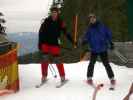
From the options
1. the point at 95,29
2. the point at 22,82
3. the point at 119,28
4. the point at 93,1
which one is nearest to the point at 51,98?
the point at 95,29

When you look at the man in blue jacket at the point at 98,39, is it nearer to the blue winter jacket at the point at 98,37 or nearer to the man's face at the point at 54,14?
the blue winter jacket at the point at 98,37

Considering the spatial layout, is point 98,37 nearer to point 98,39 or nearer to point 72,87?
point 98,39

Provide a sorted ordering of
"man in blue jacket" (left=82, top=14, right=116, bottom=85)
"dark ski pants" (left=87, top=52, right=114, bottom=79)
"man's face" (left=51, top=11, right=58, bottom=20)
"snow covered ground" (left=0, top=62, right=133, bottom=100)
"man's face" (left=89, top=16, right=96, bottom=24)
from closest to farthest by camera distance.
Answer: "snow covered ground" (left=0, top=62, right=133, bottom=100)
"man's face" (left=89, top=16, right=96, bottom=24)
"man in blue jacket" (left=82, top=14, right=116, bottom=85)
"man's face" (left=51, top=11, right=58, bottom=20)
"dark ski pants" (left=87, top=52, right=114, bottom=79)

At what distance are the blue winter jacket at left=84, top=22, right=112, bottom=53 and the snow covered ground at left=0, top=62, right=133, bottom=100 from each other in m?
0.89

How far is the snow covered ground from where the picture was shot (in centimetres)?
1151

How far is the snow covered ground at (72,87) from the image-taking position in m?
11.5

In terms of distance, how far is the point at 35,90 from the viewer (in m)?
12.3

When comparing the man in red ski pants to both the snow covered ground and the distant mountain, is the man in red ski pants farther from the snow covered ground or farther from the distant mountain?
the distant mountain

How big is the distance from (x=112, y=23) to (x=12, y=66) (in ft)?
148

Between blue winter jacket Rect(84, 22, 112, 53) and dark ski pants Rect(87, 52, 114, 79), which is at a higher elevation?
blue winter jacket Rect(84, 22, 112, 53)

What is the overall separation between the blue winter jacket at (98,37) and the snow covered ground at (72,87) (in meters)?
0.89

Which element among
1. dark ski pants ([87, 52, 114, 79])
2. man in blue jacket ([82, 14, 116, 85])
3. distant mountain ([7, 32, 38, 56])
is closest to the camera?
man in blue jacket ([82, 14, 116, 85])

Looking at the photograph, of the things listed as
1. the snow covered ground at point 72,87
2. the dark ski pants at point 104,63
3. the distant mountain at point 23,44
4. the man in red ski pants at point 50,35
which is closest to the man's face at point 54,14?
the man in red ski pants at point 50,35

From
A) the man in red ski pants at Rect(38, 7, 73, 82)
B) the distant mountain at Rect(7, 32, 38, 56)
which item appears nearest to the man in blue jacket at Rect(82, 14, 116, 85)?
the man in red ski pants at Rect(38, 7, 73, 82)
